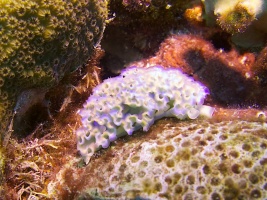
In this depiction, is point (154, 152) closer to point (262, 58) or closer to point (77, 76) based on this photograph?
point (77, 76)

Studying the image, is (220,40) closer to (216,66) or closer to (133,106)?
(216,66)

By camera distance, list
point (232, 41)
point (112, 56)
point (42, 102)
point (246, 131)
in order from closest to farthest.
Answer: point (246, 131)
point (42, 102)
point (232, 41)
point (112, 56)

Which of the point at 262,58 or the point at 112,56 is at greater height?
the point at 262,58

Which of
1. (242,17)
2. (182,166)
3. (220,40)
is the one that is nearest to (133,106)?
(182,166)

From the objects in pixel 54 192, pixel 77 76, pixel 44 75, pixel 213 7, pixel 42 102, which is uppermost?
pixel 213 7

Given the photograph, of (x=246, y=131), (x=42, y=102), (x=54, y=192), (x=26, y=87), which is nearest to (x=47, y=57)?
(x=26, y=87)

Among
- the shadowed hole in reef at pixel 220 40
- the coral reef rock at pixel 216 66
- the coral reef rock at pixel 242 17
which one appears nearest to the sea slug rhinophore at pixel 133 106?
the coral reef rock at pixel 216 66
